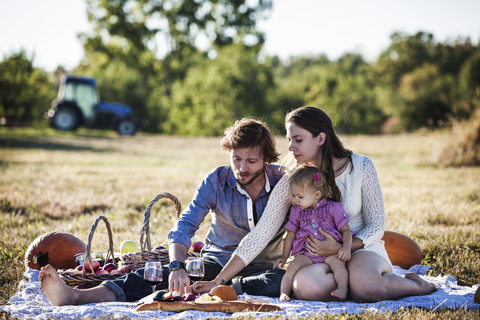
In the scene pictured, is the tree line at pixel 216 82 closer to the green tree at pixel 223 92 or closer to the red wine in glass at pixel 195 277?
the green tree at pixel 223 92

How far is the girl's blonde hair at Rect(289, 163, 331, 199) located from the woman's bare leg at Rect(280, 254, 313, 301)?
0.53 m

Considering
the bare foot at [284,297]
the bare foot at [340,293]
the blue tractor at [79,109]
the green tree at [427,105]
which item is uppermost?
the green tree at [427,105]

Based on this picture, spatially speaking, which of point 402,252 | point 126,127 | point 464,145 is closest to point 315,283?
point 402,252

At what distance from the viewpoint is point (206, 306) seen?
2.88 metres

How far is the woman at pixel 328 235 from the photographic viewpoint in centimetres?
325

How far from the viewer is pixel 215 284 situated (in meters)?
3.28

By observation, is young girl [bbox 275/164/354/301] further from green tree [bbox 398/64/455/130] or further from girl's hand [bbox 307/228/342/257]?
green tree [bbox 398/64/455/130]

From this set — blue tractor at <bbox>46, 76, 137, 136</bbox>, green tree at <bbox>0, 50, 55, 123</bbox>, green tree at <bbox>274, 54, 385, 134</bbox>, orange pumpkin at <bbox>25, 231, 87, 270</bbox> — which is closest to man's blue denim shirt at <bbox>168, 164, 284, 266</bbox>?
orange pumpkin at <bbox>25, 231, 87, 270</bbox>

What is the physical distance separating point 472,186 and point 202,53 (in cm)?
3697

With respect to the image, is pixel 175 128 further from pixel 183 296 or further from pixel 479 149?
pixel 183 296

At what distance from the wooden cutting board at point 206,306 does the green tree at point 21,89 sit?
28.4 m

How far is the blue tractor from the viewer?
25609 millimetres

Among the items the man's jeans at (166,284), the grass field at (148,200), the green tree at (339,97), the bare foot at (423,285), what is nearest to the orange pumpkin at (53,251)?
the grass field at (148,200)

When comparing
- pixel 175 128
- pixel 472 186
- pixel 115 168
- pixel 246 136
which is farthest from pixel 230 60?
pixel 246 136
